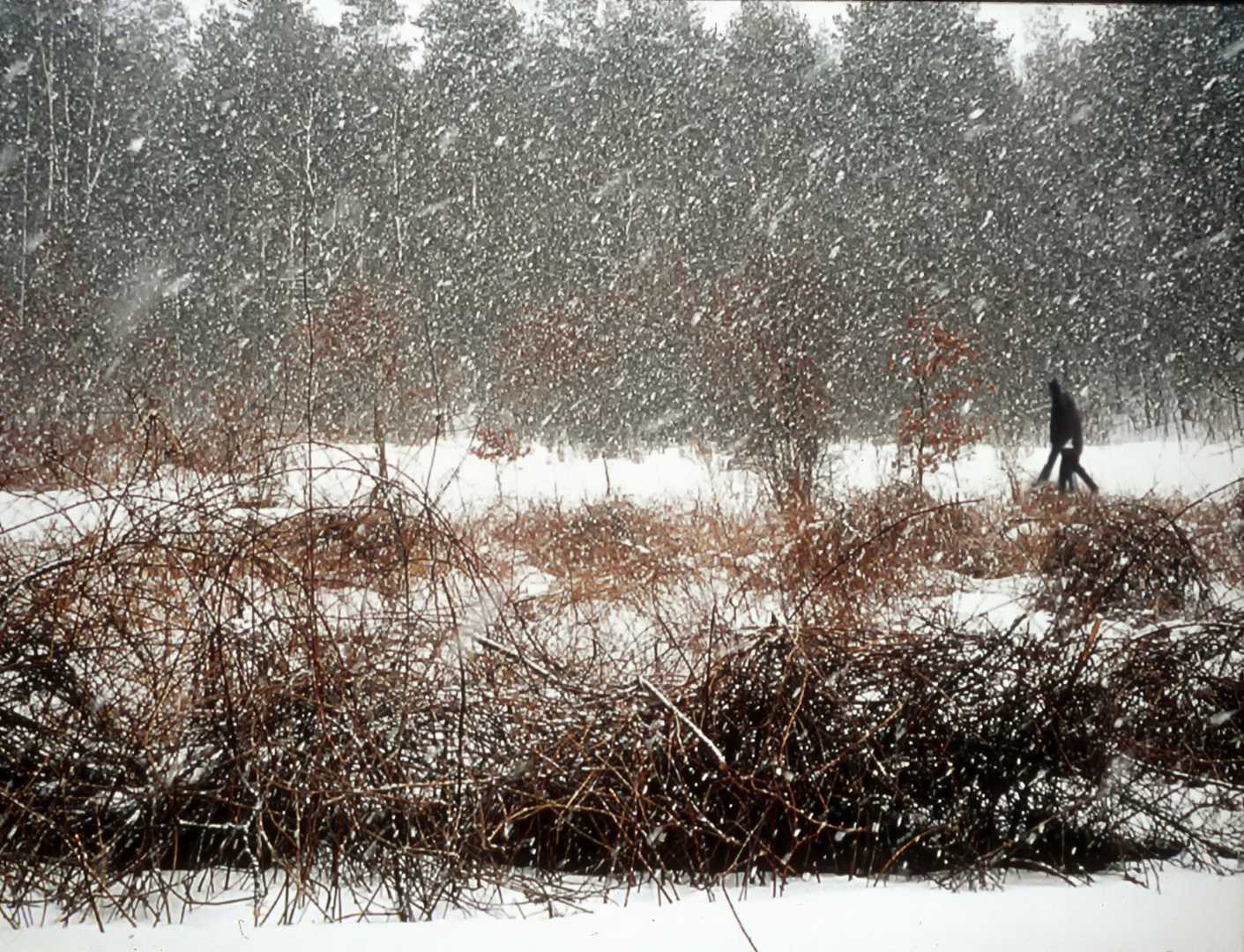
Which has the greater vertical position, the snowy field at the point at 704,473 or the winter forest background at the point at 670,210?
the winter forest background at the point at 670,210

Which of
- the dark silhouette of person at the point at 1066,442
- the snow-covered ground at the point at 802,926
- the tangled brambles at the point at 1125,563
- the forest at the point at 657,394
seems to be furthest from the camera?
the dark silhouette of person at the point at 1066,442

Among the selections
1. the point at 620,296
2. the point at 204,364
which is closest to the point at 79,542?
the point at 204,364

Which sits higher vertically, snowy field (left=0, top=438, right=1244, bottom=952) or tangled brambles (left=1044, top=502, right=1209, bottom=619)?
tangled brambles (left=1044, top=502, right=1209, bottom=619)

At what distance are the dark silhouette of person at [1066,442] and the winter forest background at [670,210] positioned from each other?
0.04 metres

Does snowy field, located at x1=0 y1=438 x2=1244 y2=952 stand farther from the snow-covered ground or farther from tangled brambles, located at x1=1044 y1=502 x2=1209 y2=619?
tangled brambles, located at x1=1044 y1=502 x2=1209 y2=619

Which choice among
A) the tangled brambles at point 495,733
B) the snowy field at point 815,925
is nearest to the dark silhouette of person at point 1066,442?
the tangled brambles at point 495,733

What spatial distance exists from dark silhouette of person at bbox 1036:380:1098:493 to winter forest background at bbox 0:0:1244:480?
40mm

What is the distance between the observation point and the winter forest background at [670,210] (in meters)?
1.90

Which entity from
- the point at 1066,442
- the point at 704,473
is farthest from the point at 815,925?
the point at 1066,442

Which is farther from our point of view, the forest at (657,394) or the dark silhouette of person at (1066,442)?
the dark silhouette of person at (1066,442)

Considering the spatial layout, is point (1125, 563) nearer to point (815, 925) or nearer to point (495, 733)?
point (815, 925)

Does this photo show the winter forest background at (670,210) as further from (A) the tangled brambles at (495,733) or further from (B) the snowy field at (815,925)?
(B) the snowy field at (815,925)

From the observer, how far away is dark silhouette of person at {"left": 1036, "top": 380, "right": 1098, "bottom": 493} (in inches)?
76.5

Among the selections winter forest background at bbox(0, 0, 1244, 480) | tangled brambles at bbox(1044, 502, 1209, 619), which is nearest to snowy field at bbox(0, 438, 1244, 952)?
tangled brambles at bbox(1044, 502, 1209, 619)
